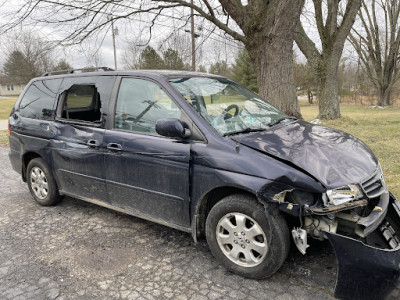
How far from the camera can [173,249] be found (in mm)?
3240

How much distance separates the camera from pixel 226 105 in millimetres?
3473

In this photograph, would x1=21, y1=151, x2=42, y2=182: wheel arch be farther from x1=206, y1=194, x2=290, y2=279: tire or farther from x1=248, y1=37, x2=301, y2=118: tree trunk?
x1=248, y1=37, x2=301, y2=118: tree trunk

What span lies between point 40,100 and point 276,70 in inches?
203

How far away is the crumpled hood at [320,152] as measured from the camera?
2.45m

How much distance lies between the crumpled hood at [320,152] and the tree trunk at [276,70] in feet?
14.6

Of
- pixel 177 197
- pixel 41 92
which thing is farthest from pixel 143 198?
pixel 41 92

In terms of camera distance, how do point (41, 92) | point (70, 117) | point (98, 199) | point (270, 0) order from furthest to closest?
point (270, 0) → point (41, 92) → point (70, 117) → point (98, 199)

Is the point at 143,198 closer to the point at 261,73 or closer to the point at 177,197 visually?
the point at 177,197

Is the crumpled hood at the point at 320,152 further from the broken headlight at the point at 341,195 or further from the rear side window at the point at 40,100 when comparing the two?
the rear side window at the point at 40,100

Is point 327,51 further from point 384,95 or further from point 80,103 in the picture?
point 384,95

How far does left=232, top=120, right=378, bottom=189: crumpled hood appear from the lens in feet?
8.04

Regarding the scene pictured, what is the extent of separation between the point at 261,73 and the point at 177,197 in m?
5.45

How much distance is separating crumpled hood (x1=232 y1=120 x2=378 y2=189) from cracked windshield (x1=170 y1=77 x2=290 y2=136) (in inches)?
7.5

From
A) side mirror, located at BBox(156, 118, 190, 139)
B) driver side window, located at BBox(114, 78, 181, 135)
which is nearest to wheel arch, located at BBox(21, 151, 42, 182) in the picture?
driver side window, located at BBox(114, 78, 181, 135)
